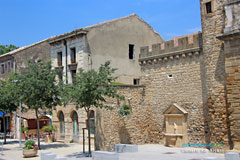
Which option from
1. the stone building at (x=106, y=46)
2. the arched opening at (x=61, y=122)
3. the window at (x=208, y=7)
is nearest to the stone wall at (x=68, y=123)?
the arched opening at (x=61, y=122)

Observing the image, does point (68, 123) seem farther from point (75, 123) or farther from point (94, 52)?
point (94, 52)

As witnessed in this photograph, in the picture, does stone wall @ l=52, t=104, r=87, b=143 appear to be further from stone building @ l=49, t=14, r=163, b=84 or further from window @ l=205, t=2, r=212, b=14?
window @ l=205, t=2, r=212, b=14

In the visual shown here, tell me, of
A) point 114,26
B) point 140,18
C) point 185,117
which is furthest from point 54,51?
point 185,117

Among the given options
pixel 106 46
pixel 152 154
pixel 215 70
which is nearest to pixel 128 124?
pixel 152 154

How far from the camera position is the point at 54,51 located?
2602 cm

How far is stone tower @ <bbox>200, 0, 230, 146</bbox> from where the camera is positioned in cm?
1593

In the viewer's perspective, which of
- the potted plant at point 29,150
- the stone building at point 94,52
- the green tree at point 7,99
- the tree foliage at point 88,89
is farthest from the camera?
the stone building at point 94,52

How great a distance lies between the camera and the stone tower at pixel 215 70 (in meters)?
15.9

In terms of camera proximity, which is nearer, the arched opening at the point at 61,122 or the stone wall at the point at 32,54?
the arched opening at the point at 61,122

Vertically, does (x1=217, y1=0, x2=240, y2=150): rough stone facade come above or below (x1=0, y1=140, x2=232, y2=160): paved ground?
above

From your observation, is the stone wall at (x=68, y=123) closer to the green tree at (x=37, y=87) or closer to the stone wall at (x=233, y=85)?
the green tree at (x=37, y=87)

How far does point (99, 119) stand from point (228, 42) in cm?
887

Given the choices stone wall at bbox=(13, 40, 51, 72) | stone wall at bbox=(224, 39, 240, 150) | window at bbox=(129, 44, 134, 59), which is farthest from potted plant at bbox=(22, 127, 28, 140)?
stone wall at bbox=(224, 39, 240, 150)

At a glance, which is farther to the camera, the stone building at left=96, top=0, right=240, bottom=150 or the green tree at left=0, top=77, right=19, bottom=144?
the green tree at left=0, top=77, right=19, bottom=144
